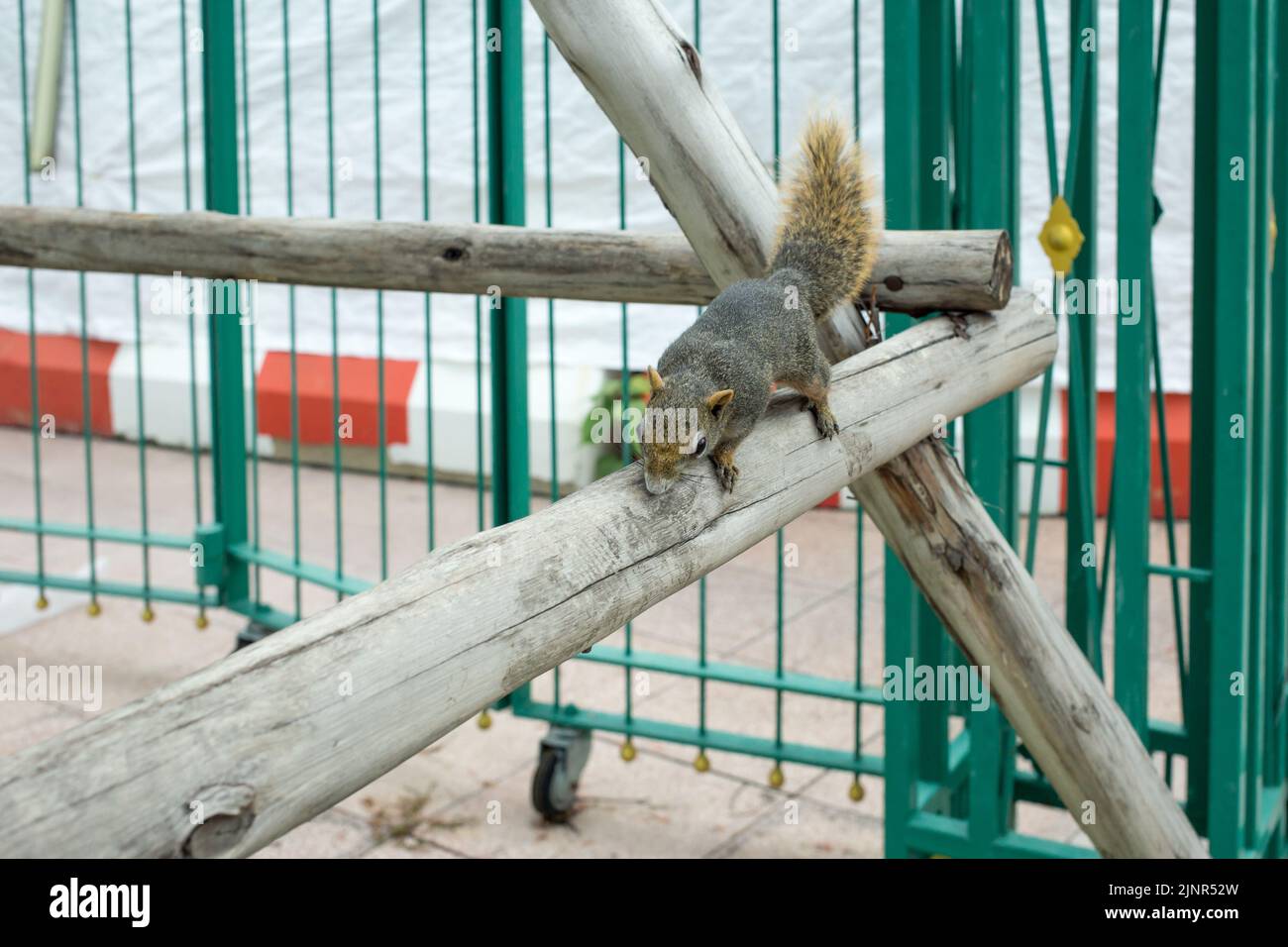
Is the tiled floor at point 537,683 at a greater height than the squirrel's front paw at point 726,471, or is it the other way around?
the squirrel's front paw at point 726,471

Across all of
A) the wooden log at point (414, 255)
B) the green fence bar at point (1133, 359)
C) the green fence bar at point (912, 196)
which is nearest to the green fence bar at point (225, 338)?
the wooden log at point (414, 255)

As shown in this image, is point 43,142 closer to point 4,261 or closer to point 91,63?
point 91,63

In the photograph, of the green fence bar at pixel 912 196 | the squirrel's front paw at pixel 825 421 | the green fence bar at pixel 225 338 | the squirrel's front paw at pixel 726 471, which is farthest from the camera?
the green fence bar at pixel 225 338

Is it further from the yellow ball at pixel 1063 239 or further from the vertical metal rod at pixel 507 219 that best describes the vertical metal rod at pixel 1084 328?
the vertical metal rod at pixel 507 219

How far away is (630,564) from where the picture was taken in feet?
6.32

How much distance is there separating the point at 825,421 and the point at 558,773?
7.65 feet

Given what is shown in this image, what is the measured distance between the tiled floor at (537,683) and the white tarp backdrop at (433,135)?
39.2 inches

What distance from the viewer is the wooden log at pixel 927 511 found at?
8.46ft

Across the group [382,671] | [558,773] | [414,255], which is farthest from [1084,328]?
[382,671]

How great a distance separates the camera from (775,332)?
2354 mm

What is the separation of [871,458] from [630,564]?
77cm

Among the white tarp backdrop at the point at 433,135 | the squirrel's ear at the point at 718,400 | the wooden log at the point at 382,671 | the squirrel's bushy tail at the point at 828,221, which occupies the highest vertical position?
the white tarp backdrop at the point at 433,135

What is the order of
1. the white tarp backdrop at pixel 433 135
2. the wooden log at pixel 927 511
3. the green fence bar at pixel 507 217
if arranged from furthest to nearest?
1. the white tarp backdrop at pixel 433 135
2. the green fence bar at pixel 507 217
3. the wooden log at pixel 927 511
